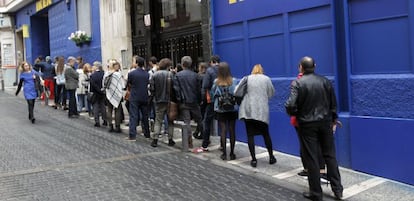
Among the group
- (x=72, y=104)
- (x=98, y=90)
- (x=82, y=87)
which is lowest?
(x=72, y=104)

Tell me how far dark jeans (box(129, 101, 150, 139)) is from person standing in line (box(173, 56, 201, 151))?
1315 millimetres

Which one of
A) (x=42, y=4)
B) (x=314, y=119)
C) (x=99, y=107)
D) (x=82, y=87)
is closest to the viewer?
(x=314, y=119)

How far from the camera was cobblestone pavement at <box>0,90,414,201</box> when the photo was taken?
19.5ft

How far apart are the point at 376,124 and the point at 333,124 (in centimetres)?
105

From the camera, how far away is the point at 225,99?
781 centimetres

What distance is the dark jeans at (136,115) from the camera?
32.1ft

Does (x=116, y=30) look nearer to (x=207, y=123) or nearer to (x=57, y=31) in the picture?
(x=57, y=31)

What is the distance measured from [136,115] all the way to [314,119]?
16.4ft

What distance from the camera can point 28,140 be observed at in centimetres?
1001

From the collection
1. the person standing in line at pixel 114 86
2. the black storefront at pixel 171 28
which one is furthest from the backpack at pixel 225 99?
the person standing in line at pixel 114 86

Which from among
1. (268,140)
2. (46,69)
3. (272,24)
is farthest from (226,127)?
(46,69)

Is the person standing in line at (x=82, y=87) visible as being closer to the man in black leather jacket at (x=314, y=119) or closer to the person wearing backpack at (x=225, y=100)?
the person wearing backpack at (x=225, y=100)

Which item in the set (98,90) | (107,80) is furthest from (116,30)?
(107,80)

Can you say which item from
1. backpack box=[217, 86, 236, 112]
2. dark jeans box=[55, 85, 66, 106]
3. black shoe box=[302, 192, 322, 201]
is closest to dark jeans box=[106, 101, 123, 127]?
backpack box=[217, 86, 236, 112]
